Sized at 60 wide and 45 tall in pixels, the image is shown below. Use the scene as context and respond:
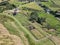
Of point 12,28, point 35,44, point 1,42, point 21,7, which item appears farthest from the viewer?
point 21,7

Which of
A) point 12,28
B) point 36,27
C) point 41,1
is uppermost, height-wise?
point 12,28

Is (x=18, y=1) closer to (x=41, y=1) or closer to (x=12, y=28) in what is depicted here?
(x=41, y=1)

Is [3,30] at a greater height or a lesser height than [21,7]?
greater

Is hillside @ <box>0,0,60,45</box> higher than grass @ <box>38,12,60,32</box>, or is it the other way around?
hillside @ <box>0,0,60,45</box>

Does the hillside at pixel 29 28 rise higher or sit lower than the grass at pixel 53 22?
higher

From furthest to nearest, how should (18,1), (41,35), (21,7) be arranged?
(18,1) → (21,7) → (41,35)

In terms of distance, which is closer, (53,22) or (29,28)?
(29,28)

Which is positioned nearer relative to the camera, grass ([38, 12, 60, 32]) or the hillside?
the hillside

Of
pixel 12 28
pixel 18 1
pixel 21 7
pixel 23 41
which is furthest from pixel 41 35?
pixel 18 1

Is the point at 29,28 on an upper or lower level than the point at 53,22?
upper

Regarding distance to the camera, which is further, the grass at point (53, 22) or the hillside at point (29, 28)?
the grass at point (53, 22)

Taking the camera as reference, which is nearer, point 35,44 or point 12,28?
point 35,44
